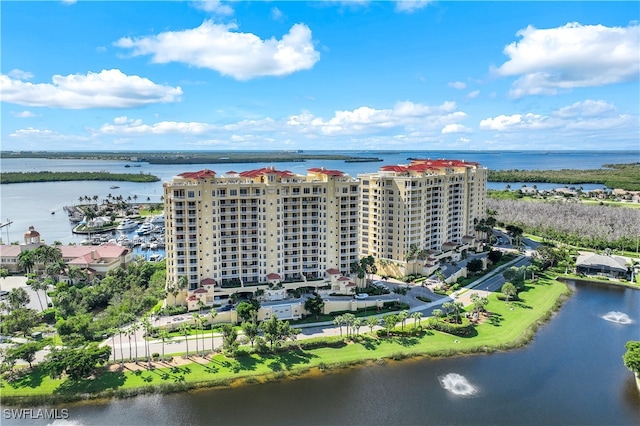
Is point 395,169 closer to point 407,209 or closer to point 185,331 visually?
point 407,209

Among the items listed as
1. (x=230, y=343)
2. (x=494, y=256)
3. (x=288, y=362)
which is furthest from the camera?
(x=494, y=256)

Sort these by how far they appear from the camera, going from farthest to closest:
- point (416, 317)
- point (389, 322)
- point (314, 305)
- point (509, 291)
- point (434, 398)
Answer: point (509, 291), point (314, 305), point (416, 317), point (389, 322), point (434, 398)

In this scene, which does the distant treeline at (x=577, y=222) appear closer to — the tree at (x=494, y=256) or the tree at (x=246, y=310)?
the tree at (x=494, y=256)

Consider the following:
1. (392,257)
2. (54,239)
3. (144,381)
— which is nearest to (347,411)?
(144,381)

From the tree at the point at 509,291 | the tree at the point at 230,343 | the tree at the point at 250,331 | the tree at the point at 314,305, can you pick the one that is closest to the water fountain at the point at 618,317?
the tree at the point at 509,291

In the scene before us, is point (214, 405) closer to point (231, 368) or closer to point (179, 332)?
point (231, 368)

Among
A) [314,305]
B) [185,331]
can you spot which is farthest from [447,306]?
[185,331]
